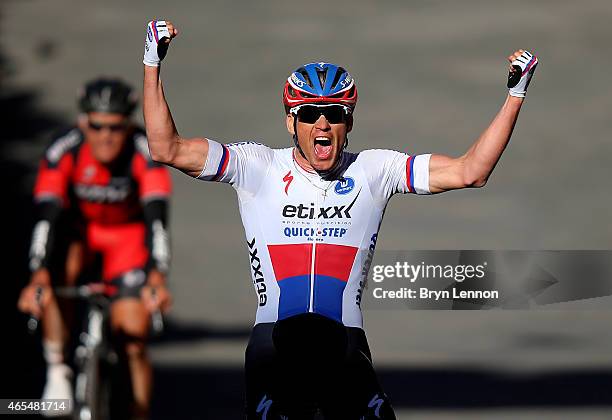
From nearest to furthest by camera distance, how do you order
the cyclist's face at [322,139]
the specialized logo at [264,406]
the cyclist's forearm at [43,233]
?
the specialized logo at [264,406] → the cyclist's face at [322,139] → the cyclist's forearm at [43,233]

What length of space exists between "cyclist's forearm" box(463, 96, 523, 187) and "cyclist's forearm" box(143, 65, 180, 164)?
1336 millimetres

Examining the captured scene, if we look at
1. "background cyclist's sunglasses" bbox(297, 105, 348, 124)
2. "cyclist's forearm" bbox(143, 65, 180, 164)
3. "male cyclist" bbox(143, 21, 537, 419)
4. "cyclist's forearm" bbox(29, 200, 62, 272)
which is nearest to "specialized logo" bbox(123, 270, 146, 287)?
"cyclist's forearm" bbox(29, 200, 62, 272)

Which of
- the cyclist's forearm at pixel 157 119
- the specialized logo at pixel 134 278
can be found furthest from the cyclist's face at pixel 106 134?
the cyclist's forearm at pixel 157 119

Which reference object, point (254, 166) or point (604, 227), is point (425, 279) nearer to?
point (254, 166)

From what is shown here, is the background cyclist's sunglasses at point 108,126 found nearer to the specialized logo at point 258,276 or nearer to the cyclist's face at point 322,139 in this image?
the specialized logo at point 258,276

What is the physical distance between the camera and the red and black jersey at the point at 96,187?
10.0 meters

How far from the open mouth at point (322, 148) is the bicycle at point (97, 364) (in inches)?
121

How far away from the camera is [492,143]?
6.88 meters

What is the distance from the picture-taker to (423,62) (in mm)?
26578

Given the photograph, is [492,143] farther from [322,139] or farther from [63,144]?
[63,144]

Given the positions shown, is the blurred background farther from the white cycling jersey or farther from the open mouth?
the open mouth

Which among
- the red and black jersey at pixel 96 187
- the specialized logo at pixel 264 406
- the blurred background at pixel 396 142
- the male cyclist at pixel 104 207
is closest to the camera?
the specialized logo at pixel 264 406

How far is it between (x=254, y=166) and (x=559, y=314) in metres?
9.89

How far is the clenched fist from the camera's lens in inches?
271
